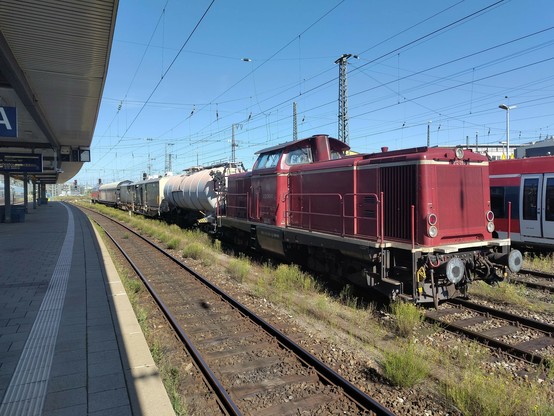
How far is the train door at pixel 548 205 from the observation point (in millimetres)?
11523

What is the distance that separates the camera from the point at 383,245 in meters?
6.57

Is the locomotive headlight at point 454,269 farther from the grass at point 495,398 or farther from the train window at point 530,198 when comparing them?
the train window at point 530,198

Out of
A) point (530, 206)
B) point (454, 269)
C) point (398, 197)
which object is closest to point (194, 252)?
point (398, 197)

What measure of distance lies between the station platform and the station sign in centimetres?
1304

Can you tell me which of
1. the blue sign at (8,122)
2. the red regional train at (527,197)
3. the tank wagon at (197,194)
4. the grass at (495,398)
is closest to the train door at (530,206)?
the red regional train at (527,197)

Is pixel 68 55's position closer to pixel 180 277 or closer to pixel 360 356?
pixel 180 277

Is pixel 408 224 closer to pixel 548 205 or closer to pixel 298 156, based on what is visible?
pixel 298 156

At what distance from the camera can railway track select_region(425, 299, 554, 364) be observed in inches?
205

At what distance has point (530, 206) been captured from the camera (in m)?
12.1

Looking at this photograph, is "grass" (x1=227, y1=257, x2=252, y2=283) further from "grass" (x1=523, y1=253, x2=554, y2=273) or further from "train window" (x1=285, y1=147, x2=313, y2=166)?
"grass" (x1=523, y1=253, x2=554, y2=273)

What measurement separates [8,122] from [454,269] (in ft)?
32.1

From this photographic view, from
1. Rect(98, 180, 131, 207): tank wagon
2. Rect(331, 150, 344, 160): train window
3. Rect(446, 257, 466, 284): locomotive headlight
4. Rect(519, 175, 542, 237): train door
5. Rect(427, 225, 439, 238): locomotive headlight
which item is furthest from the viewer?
Rect(98, 180, 131, 207): tank wagon

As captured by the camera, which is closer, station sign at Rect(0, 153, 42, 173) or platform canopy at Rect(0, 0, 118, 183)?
platform canopy at Rect(0, 0, 118, 183)

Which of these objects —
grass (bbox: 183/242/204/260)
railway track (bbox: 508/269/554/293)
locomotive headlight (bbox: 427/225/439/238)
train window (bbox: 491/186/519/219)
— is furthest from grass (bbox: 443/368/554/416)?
train window (bbox: 491/186/519/219)
